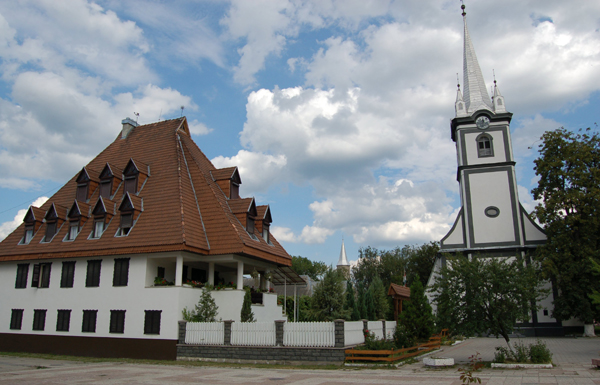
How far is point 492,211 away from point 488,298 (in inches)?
943

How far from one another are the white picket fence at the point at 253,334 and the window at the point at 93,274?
332 inches

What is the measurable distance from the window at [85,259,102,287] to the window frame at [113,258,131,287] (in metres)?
1.14

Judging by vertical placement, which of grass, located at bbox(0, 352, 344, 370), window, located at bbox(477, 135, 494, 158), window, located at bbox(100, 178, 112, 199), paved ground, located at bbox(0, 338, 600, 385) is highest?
window, located at bbox(477, 135, 494, 158)

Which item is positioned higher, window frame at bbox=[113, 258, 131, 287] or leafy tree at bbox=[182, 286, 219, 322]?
window frame at bbox=[113, 258, 131, 287]

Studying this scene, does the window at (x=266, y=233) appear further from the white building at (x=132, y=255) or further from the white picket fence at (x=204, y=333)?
the white picket fence at (x=204, y=333)

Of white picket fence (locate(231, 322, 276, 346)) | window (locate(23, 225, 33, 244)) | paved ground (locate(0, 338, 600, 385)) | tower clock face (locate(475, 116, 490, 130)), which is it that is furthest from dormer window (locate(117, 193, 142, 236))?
tower clock face (locate(475, 116, 490, 130))

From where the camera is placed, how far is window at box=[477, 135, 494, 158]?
39.4m

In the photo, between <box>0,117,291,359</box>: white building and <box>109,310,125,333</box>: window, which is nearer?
<box>0,117,291,359</box>: white building

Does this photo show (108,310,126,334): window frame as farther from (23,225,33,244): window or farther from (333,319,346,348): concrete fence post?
(333,319,346,348): concrete fence post

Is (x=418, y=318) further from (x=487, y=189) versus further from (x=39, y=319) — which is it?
(x=39, y=319)

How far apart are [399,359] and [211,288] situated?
974cm

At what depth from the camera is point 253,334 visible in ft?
60.3

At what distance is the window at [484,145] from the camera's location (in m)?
39.4

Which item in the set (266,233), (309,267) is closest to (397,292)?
(266,233)
